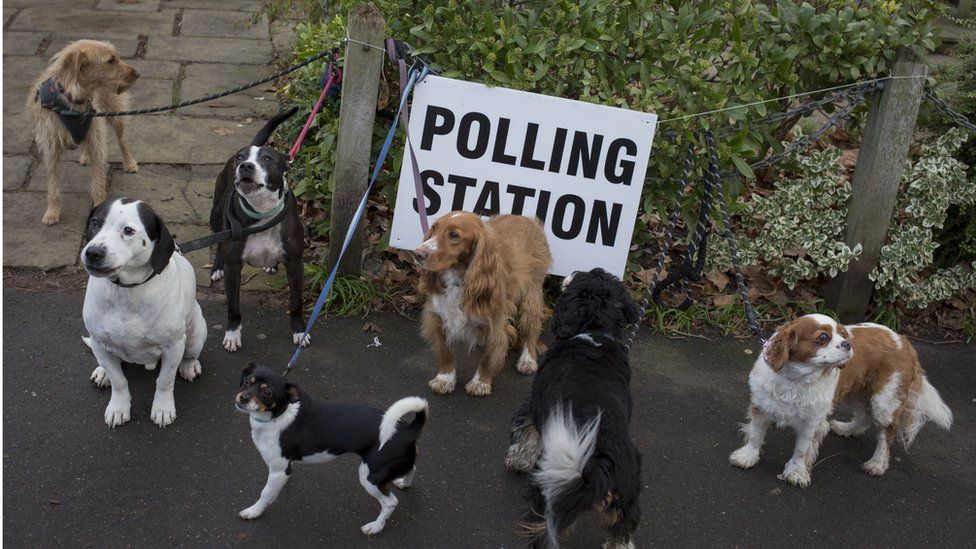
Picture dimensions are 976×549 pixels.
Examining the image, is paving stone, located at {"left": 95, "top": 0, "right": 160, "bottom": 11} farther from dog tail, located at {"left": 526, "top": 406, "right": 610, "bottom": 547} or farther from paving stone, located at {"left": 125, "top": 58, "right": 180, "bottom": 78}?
dog tail, located at {"left": 526, "top": 406, "right": 610, "bottom": 547}

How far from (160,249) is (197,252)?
208cm

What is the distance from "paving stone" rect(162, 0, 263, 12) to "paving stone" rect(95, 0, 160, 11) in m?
→ 0.16

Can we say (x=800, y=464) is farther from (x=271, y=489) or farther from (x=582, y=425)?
(x=271, y=489)

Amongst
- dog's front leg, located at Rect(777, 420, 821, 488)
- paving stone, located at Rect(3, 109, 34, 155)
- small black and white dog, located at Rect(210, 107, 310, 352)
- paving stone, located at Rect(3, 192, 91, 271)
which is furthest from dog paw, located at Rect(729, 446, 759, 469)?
paving stone, located at Rect(3, 109, 34, 155)

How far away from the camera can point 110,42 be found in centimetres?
852

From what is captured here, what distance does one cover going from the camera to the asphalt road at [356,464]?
3693 mm

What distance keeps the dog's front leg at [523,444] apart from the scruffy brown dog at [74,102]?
3851 millimetres

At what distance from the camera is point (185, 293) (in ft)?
13.6

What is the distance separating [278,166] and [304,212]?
1.67 meters

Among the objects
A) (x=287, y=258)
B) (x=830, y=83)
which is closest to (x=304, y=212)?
(x=287, y=258)

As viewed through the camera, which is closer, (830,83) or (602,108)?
(602,108)

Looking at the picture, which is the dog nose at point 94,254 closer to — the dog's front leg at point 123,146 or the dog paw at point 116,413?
the dog paw at point 116,413

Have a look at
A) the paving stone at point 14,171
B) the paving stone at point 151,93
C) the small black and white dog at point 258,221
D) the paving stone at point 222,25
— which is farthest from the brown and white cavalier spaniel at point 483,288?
the paving stone at point 222,25

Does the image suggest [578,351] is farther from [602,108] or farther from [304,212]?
[304,212]
